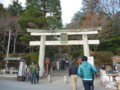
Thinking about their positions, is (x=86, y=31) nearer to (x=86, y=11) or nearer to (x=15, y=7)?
(x=86, y=11)

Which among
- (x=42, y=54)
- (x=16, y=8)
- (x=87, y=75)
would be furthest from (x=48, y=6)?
(x=87, y=75)

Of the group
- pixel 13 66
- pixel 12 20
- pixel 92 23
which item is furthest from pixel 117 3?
pixel 13 66

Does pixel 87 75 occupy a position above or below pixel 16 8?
below

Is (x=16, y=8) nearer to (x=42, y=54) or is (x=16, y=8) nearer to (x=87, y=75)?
(x=42, y=54)

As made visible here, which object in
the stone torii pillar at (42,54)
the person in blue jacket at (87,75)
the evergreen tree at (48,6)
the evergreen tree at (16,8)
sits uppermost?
the evergreen tree at (16,8)

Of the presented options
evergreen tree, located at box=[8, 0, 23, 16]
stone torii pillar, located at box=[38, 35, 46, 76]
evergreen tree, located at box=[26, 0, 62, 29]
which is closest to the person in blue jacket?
stone torii pillar, located at box=[38, 35, 46, 76]

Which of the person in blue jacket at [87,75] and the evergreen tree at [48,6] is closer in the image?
the person in blue jacket at [87,75]

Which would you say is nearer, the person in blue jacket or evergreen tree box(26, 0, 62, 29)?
the person in blue jacket

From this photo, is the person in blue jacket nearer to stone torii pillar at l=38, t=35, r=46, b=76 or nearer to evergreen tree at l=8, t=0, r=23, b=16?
stone torii pillar at l=38, t=35, r=46, b=76

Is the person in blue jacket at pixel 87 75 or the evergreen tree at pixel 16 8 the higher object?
the evergreen tree at pixel 16 8

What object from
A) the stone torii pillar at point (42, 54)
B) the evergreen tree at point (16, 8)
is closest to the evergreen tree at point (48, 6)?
the stone torii pillar at point (42, 54)

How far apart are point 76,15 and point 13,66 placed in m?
17.8

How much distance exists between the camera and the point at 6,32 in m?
24.6

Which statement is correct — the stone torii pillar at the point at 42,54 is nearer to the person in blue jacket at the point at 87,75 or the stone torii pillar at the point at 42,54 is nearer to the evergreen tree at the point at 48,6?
the evergreen tree at the point at 48,6
